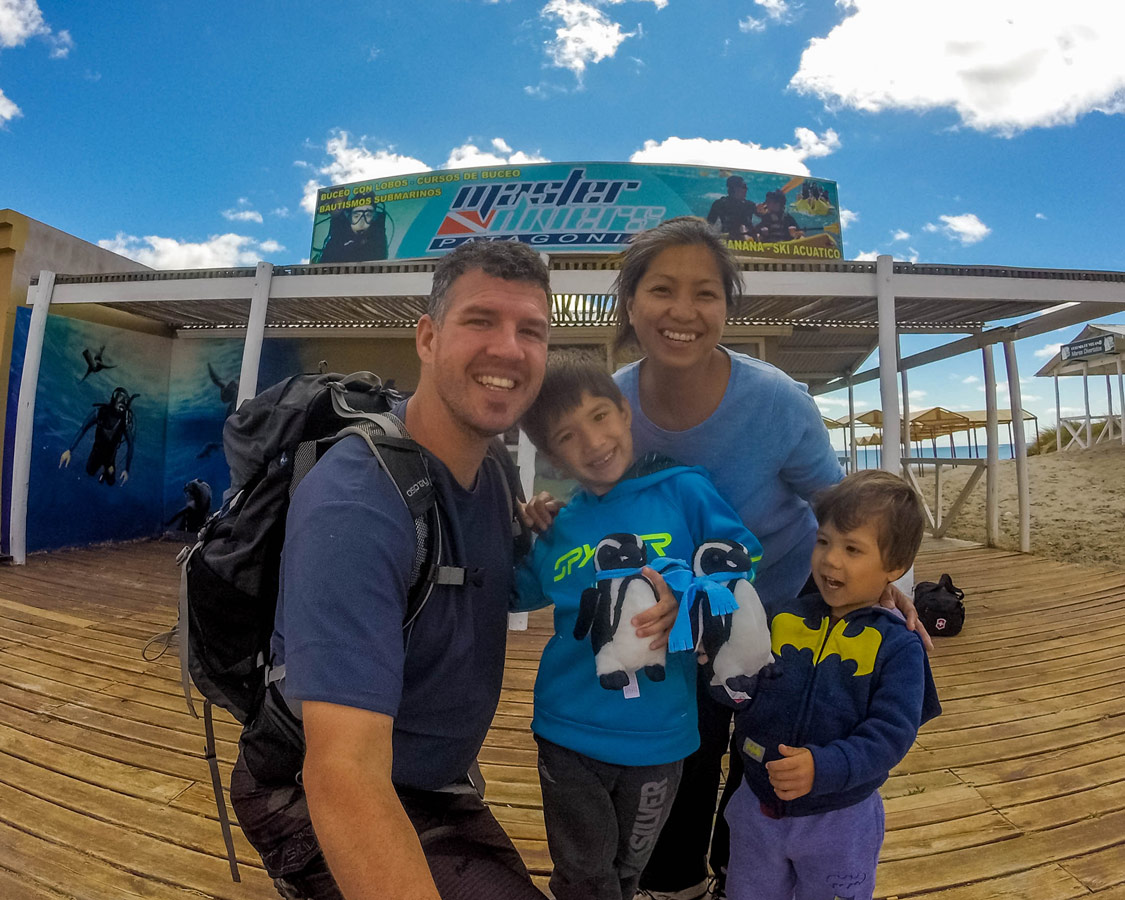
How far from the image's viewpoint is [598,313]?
7.73 metres

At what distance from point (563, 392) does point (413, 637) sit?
2.24 ft

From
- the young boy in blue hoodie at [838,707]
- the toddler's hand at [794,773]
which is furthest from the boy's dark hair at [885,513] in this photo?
the toddler's hand at [794,773]

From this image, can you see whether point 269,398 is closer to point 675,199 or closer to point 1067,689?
point 1067,689

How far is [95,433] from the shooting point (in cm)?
885

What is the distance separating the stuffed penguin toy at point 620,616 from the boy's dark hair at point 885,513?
0.54m

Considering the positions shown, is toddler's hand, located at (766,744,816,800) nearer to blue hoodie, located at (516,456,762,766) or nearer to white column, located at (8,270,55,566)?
blue hoodie, located at (516,456,762,766)

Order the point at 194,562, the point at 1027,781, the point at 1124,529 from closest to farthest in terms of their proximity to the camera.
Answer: the point at 194,562 < the point at 1027,781 < the point at 1124,529

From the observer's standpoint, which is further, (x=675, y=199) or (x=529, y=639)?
(x=675, y=199)

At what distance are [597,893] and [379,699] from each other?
92 cm

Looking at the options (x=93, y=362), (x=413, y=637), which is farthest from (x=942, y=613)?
(x=93, y=362)

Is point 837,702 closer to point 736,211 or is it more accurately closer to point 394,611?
point 394,611

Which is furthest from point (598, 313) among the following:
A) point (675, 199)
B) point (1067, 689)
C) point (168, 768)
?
point (168, 768)

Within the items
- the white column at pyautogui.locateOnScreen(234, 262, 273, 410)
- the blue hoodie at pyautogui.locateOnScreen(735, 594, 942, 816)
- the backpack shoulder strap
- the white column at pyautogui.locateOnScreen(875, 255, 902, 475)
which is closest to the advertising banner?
the white column at pyautogui.locateOnScreen(234, 262, 273, 410)

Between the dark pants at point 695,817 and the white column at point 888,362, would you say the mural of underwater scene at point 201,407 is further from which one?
the dark pants at point 695,817
